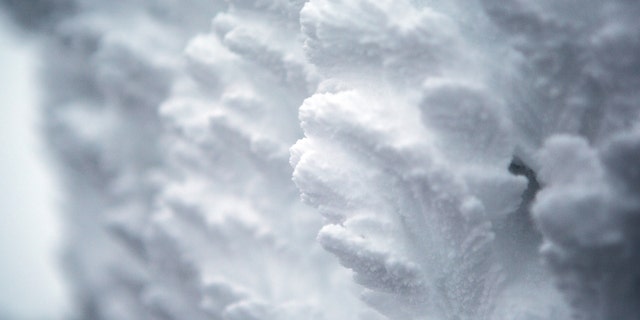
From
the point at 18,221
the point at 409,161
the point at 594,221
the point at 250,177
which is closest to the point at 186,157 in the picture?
the point at 250,177

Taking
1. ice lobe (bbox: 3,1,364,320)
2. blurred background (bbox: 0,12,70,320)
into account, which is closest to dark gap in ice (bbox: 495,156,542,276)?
ice lobe (bbox: 3,1,364,320)

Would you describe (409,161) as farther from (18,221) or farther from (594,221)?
(18,221)

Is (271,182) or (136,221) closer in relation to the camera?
(271,182)

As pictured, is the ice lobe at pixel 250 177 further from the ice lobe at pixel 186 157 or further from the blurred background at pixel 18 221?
the blurred background at pixel 18 221

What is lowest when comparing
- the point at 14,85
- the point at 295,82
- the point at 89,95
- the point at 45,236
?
the point at 295,82

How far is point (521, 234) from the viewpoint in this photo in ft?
1.82

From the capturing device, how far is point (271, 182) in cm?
85

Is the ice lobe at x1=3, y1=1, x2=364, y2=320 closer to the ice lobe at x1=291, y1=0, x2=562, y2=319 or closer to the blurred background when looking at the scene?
the ice lobe at x1=291, y1=0, x2=562, y2=319

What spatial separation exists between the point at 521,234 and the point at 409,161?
162 millimetres

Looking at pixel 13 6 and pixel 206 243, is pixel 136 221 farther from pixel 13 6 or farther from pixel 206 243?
pixel 13 6

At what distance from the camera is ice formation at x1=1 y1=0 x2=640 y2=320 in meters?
0.43

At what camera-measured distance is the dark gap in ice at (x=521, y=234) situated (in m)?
0.55

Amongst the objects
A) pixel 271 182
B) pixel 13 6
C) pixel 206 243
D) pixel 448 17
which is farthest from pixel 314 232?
pixel 13 6

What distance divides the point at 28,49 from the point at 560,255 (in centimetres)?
155
